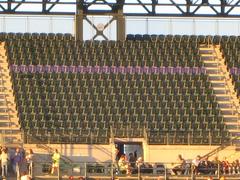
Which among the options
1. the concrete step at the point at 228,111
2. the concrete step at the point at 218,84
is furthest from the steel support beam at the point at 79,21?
the concrete step at the point at 228,111

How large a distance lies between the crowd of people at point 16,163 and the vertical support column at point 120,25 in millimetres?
13806

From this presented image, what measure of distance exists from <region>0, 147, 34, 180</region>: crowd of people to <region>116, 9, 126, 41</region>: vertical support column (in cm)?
1381

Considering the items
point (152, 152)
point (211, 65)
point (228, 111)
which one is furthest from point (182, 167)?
point (211, 65)

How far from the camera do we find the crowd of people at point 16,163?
→ 1893 inches

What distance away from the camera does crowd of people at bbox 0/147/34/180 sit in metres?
48.1

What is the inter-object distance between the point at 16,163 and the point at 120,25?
50.9 ft

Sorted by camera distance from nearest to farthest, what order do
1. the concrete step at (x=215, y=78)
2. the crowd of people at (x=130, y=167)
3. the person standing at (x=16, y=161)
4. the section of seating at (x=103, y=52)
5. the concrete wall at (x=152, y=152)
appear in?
the person standing at (x=16, y=161), the crowd of people at (x=130, y=167), the concrete wall at (x=152, y=152), the concrete step at (x=215, y=78), the section of seating at (x=103, y=52)

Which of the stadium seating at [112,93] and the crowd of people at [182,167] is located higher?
the stadium seating at [112,93]

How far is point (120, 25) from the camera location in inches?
2461

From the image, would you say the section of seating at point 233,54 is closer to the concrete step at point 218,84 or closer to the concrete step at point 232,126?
the concrete step at point 218,84

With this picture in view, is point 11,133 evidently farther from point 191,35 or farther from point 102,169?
point 191,35

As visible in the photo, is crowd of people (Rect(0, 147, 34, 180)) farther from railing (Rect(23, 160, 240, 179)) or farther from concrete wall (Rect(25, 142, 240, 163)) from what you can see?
concrete wall (Rect(25, 142, 240, 163))

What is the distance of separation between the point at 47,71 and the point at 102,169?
12.0 metres

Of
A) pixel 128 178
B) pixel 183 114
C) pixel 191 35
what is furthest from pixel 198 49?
pixel 128 178
